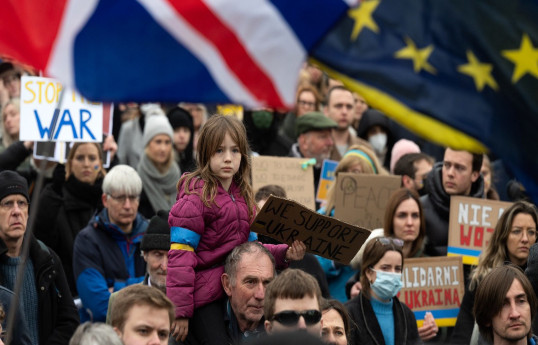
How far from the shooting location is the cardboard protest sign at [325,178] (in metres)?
11.8

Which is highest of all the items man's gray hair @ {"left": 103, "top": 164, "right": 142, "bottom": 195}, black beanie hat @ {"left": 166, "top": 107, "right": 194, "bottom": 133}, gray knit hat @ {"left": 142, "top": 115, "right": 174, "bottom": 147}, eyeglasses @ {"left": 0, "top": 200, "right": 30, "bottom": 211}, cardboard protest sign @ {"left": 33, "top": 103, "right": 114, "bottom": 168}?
black beanie hat @ {"left": 166, "top": 107, "right": 194, "bottom": 133}

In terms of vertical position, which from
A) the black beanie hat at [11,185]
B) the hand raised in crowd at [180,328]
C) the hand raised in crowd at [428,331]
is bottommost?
the hand raised in crowd at [428,331]

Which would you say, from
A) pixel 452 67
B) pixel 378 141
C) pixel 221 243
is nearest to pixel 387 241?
pixel 221 243

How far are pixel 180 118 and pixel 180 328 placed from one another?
22.7 feet

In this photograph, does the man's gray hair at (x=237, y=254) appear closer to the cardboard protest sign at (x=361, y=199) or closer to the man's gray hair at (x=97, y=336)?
the man's gray hair at (x=97, y=336)

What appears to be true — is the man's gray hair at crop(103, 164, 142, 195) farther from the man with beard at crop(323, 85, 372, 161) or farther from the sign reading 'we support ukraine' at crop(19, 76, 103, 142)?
the man with beard at crop(323, 85, 372, 161)

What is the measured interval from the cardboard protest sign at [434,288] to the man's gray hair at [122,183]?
237cm

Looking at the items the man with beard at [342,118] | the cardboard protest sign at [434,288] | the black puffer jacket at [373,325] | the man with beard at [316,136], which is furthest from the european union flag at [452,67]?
the man with beard at [342,118]

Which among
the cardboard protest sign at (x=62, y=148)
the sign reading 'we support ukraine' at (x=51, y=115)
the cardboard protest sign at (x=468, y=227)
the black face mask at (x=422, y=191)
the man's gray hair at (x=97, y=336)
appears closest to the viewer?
the man's gray hair at (x=97, y=336)

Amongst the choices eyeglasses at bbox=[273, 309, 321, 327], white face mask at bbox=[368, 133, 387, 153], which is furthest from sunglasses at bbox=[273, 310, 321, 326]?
white face mask at bbox=[368, 133, 387, 153]

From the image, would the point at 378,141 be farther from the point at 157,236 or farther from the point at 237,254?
the point at 237,254

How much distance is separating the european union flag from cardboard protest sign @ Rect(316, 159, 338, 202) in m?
A: 6.86

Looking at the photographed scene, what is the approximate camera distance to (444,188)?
34.7 ft

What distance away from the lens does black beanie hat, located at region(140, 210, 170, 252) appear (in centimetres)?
907
